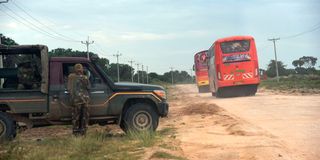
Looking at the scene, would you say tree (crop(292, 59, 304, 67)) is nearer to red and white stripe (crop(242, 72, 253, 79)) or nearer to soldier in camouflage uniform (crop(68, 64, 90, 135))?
red and white stripe (crop(242, 72, 253, 79))

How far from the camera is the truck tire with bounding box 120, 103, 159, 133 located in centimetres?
1188

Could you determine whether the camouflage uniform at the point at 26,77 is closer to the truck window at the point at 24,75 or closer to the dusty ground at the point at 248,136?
the truck window at the point at 24,75

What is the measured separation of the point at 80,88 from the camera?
1130cm

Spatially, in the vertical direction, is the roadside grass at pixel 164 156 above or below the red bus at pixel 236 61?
below

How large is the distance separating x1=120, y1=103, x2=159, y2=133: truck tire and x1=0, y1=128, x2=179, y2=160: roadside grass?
2.40 ft

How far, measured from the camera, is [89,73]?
467 inches

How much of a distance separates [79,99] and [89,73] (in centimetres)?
92

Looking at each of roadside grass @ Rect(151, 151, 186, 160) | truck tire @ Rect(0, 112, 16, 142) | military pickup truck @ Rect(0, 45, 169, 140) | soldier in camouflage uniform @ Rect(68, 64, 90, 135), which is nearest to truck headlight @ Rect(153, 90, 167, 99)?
military pickup truck @ Rect(0, 45, 169, 140)

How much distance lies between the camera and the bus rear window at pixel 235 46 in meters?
28.5

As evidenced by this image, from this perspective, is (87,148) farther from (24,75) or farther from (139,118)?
(24,75)

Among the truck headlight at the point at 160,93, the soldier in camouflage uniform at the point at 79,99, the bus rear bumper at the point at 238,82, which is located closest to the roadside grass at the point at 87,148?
the soldier in camouflage uniform at the point at 79,99

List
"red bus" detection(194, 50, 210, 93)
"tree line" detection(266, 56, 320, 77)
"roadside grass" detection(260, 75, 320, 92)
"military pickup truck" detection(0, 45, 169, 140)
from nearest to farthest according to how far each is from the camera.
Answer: "military pickup truck" detection(0, 45, 169, 140)
"roadside grass" detection(260, 75, 320, 92)
"red bus" detection(194, 50, 210, 93)
"tree line" detection(266, 56, 320, 77)

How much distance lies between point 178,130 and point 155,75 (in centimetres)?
12636

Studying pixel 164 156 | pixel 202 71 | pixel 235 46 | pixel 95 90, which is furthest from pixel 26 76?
pixel 202 71
